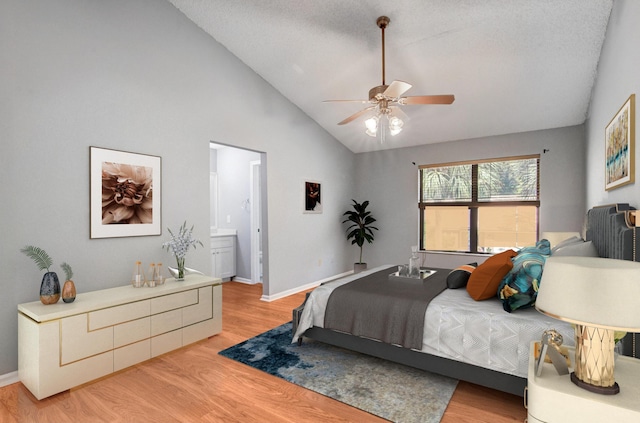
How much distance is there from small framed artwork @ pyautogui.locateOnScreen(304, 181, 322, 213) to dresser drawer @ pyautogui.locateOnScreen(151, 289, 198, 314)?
2545 millimetres

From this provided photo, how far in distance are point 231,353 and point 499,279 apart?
A: 7.54 ft

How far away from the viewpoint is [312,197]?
18.2ft

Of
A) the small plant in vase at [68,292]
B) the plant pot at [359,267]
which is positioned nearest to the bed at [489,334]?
the small plant in vase at [68,292]

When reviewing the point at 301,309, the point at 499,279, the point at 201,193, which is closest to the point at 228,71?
the point at 201,193

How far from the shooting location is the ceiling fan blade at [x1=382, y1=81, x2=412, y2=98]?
2725 millimetres

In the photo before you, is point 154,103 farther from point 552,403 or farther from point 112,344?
point 552,403

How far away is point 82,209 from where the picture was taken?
2887 mm

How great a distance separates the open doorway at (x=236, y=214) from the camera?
567 cm

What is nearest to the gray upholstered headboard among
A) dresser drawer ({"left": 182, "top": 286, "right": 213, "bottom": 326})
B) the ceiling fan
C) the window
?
the ceiling fan

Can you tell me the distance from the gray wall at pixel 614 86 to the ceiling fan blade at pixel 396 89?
1.39 meters

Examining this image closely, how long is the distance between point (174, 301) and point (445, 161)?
15.2 feet

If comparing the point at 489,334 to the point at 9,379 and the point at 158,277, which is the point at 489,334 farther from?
the point at 9,379

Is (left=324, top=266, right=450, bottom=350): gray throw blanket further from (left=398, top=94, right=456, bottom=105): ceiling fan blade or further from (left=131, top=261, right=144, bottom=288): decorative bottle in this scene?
(left=131, top=261, right=144, bottom=288): decorative bottle

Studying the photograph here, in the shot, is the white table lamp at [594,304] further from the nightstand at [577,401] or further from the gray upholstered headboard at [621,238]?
the gray upholstered headboard at [621,238]
